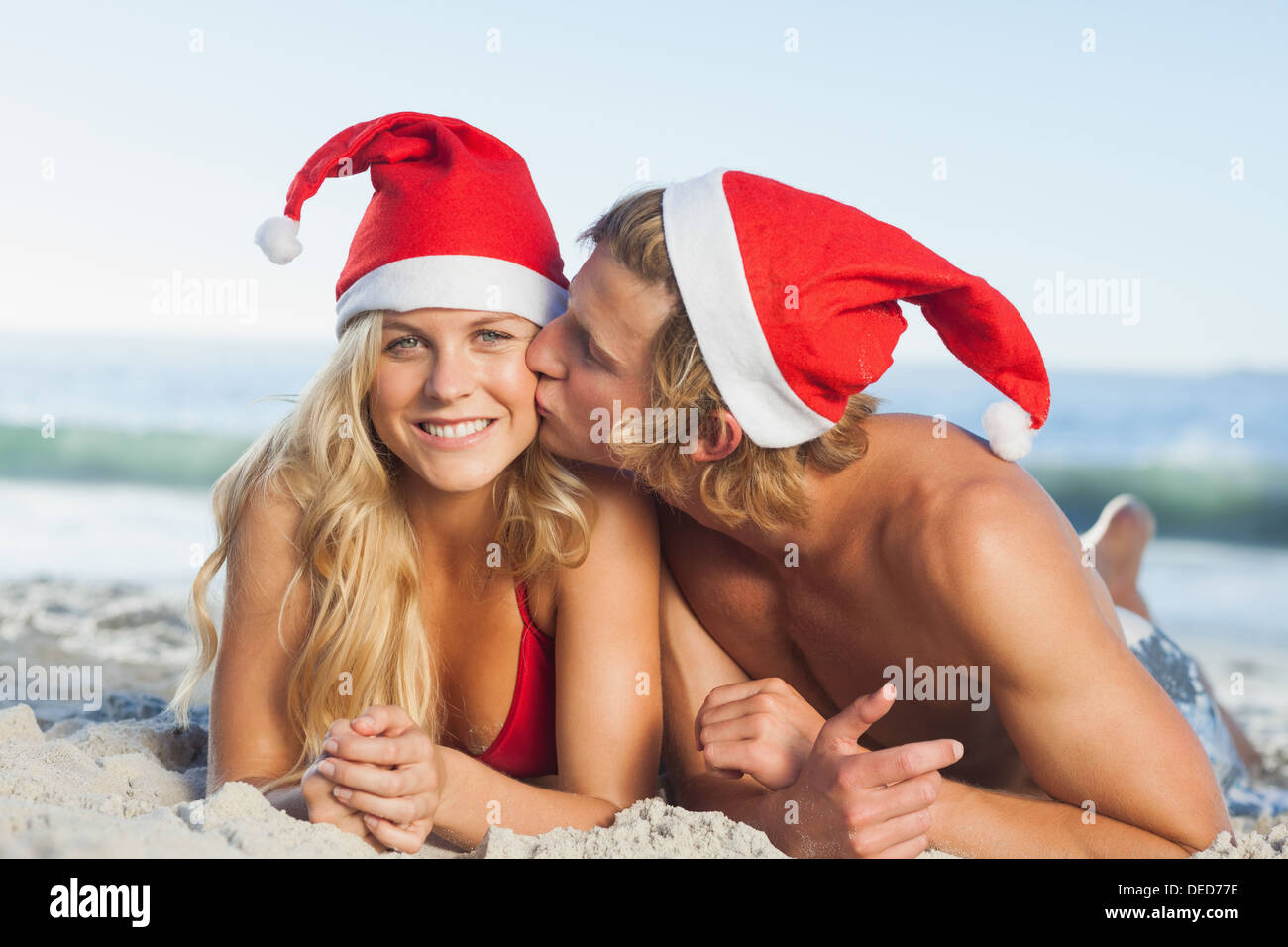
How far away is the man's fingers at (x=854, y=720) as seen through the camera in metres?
1.98

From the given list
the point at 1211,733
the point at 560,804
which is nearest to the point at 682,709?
the point at 560,804

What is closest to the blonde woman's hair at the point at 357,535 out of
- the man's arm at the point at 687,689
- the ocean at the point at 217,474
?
the man's arm at the point at 687,689

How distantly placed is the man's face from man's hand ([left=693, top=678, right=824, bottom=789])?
0.60 meters

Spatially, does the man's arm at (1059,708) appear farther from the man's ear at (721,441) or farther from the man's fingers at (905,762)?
the man's ear at (721,441)

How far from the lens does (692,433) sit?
2406 mm

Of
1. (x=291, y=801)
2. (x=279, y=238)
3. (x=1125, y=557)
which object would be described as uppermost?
(x=279, y=238)

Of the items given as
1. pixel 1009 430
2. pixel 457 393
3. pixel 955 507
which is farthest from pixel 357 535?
pixel 1009 430

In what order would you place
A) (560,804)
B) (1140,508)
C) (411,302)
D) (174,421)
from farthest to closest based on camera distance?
(174,421) < (1140,508) < (411,302) < (560,804)

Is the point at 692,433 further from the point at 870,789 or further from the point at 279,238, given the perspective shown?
the point at 279,238

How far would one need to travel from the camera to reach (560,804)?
92.9 inches

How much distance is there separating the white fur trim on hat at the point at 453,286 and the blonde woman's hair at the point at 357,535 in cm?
7

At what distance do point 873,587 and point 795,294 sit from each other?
2.24 ft
